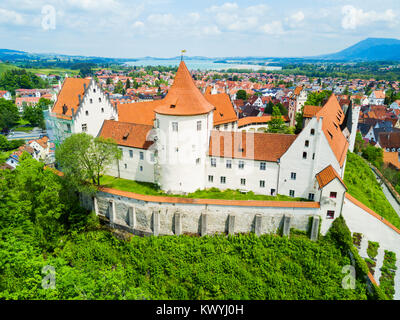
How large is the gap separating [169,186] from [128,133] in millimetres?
10876

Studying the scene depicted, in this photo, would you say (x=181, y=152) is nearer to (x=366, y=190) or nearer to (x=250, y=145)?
(x=250, y=145)

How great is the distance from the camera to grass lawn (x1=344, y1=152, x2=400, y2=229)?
4453 cm

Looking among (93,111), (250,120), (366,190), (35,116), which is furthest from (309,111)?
(35,116)

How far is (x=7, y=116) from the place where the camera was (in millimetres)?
108750

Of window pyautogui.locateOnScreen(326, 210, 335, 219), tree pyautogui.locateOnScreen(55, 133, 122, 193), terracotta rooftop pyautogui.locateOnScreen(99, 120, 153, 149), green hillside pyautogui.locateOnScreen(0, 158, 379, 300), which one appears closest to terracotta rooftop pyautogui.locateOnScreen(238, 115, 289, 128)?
terracotta rooftop pyautogui.locateOnScreen(99, 120, 153, 149)

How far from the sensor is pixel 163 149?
39250mm

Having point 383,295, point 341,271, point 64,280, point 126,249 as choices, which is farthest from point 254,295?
point 64,280

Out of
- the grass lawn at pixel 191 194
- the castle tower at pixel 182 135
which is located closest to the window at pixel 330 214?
the grass lawn at pixel 191 194

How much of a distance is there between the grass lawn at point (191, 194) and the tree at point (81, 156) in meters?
4.76

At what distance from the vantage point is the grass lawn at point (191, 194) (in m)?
38.1

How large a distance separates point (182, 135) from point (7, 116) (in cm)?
9964

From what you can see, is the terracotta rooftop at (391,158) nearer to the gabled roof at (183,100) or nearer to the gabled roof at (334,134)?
the gabled roof at (334,134)

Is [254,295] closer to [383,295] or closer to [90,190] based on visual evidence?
[383,295]

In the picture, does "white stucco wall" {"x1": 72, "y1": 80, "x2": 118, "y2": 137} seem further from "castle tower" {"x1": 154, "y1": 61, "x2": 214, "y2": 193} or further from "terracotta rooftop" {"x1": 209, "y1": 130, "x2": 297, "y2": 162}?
"terracotta rooftop" {"x1": 209, "y1": 130, "x2": 297, "y2": 162}
